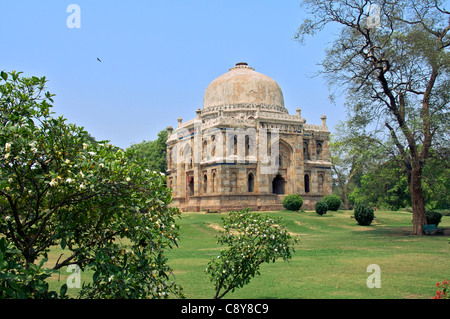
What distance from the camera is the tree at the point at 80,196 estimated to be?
534 cm

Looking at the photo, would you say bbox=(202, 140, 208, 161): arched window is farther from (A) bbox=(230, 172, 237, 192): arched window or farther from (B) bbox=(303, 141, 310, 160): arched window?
(B) bbox=(303, 141, 310, 160): arched window

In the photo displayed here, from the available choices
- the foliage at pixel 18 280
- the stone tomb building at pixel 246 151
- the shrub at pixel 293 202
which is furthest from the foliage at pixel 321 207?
the foliage at pixel 18 280

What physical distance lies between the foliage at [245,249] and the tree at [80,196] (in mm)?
2146

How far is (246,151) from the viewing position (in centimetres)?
3625

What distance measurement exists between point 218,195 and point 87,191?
29342 millimetres

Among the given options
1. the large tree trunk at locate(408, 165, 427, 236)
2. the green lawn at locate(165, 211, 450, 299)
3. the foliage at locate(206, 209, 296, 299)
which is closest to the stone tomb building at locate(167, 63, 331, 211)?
the green lawn at locate(165, 211, 450, 299)

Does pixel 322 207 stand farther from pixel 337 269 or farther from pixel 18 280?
pixel 18 280

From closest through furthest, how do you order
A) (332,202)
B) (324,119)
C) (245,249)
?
(245,249)
(332,202)
(324,119)

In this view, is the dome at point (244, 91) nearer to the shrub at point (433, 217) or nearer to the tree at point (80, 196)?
the shrub at point (433, 217)

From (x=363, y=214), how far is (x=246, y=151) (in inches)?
427

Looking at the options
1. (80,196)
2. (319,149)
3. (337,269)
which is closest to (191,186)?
(319,149)

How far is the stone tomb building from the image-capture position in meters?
35.2
